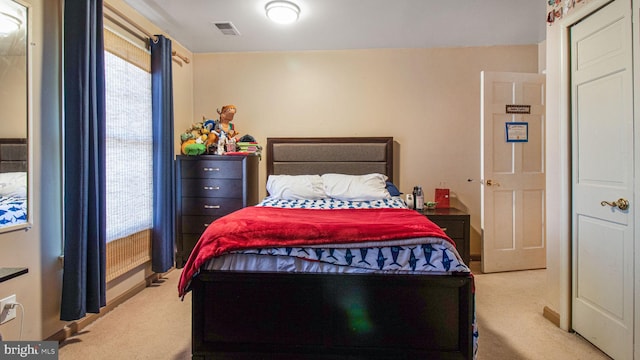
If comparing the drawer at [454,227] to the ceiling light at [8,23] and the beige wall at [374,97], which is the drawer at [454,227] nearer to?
the beige wall at [374,97]

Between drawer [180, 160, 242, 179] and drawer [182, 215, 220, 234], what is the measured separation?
1.38 ft

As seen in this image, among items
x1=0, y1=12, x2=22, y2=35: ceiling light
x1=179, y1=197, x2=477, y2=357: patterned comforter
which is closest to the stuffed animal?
x1=0, y1=12, x2=22, y2=35: ceiling light

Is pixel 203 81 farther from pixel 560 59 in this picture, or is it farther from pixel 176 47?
pixel 560 59

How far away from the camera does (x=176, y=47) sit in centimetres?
356

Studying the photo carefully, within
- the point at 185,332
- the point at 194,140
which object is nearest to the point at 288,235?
the point at 185,332

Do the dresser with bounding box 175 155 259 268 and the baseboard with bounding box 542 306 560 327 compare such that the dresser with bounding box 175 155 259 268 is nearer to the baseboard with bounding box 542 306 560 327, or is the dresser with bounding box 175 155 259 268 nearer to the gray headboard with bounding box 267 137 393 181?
the gray headboard with bounding box 267 137 393 181

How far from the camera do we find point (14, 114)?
1743mm

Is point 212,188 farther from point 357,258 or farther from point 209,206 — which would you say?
point 357,258

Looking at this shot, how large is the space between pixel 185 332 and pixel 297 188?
1565mm

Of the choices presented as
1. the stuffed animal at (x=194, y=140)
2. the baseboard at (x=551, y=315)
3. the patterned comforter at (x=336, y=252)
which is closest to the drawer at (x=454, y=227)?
the baseboard at (x=551, y=315)

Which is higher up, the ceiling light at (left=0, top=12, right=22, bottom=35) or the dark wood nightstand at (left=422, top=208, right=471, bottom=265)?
the ceiling light at (left=0, top=12, right=22, bottom=35)

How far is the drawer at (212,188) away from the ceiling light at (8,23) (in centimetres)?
186

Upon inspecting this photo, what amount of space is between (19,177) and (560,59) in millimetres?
3336

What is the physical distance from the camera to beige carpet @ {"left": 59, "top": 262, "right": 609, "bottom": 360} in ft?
6.26
